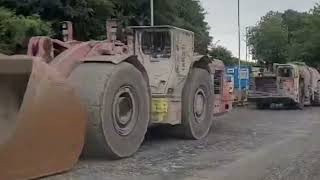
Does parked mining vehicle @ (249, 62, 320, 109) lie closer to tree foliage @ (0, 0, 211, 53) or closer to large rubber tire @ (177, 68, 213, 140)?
tree foliage @ (0, 0, 211, 53)

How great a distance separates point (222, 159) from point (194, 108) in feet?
9.48

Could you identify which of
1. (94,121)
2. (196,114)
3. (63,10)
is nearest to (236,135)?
(196,114)

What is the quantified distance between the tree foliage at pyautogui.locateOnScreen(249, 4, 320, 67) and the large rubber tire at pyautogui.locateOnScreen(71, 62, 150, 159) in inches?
1436

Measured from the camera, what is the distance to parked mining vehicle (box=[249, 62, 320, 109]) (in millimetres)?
24844

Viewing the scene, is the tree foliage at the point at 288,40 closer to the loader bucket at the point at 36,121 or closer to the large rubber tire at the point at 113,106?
the large rubber tire at the point at 113,106

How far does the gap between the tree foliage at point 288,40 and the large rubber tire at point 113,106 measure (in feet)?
120

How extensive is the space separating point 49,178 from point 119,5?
18459 mm

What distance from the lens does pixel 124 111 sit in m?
10.5

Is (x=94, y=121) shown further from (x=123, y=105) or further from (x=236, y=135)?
(x=236, y=135)

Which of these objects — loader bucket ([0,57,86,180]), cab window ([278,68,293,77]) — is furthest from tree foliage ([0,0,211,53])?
loader bucket ([0,57,86,180])

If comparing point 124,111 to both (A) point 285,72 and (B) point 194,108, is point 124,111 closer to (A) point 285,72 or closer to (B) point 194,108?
(B) point 194,108

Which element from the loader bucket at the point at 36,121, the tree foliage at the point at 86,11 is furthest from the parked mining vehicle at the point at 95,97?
the tree foliage at the point at 86,11

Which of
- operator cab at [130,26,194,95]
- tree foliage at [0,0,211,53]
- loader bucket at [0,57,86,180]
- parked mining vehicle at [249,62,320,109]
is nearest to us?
loader bucket at [0,57,86,180]

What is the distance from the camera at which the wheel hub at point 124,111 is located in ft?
33.1
